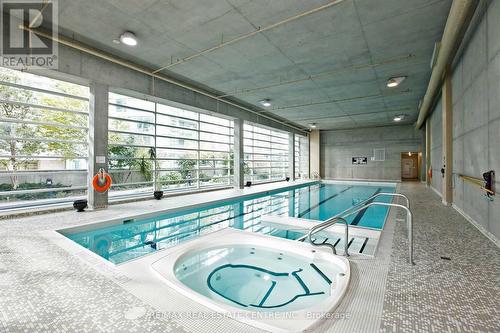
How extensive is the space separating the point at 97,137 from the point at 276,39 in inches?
183

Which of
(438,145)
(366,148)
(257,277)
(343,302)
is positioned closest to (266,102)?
(438,145)

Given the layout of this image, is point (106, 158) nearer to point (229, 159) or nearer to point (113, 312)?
point (113, 312)

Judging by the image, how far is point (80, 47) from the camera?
4.73 meters

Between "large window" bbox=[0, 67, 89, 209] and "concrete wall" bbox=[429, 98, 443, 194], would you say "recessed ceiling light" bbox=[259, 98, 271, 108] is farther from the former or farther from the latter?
"large window" bbox=[0, 67, 89, 209]

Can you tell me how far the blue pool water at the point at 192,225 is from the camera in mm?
3695

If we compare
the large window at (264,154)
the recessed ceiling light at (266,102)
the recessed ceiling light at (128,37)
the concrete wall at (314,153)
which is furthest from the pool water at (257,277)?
the concrete wall at (314,153)

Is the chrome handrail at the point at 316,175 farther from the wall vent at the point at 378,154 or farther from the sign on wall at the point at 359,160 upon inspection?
the wall vent at the point at 378,154

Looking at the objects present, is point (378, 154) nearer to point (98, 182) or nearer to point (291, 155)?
point (291, 155)

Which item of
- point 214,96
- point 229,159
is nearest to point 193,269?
point 214,96

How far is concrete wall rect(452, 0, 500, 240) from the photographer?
306cm

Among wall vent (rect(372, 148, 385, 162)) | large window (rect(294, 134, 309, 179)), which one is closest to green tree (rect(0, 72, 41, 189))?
large window (rect(294, 134, 309, 179))

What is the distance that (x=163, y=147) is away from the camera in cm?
786

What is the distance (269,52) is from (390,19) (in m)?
2.35

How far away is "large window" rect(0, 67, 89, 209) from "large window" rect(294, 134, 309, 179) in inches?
529
